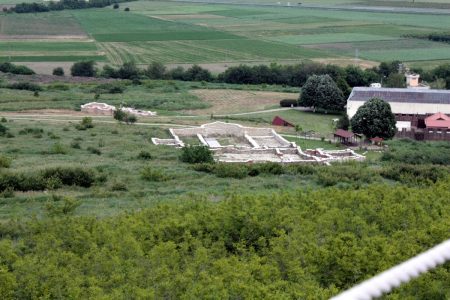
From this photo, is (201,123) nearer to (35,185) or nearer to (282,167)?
(282,167)

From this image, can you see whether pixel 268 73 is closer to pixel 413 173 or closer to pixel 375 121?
pixel 375 121

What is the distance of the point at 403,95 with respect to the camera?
1941 inches

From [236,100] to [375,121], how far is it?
15924 mm

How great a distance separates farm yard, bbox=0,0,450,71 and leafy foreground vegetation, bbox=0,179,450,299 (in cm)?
5556

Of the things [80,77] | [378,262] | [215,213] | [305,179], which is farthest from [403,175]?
[80,77]

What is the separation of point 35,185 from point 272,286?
47.5ft

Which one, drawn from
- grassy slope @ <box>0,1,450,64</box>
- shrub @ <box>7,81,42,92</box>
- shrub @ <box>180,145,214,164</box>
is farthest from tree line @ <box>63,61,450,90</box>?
shrub @ <box>180,145,214,164</box>

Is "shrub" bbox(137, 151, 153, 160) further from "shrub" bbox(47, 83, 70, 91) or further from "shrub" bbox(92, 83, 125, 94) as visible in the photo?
"shrub" bbox(47, 83, 70, 91)

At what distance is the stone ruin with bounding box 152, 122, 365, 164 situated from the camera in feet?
115

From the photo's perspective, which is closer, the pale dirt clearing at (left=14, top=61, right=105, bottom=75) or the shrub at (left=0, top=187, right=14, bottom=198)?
the shrub at (left=0, top=187, right=14, bottom=198)

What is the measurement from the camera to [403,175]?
27.9 metres

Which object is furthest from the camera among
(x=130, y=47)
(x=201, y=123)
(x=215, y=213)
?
(x=130, y=47)

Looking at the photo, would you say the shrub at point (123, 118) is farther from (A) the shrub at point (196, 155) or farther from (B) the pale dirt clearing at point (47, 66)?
(B) the pale dirt clearing at point (47, 66)

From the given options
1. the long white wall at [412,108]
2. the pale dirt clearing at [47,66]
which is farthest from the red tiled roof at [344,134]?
the pale dirt clearing at [47,66]
